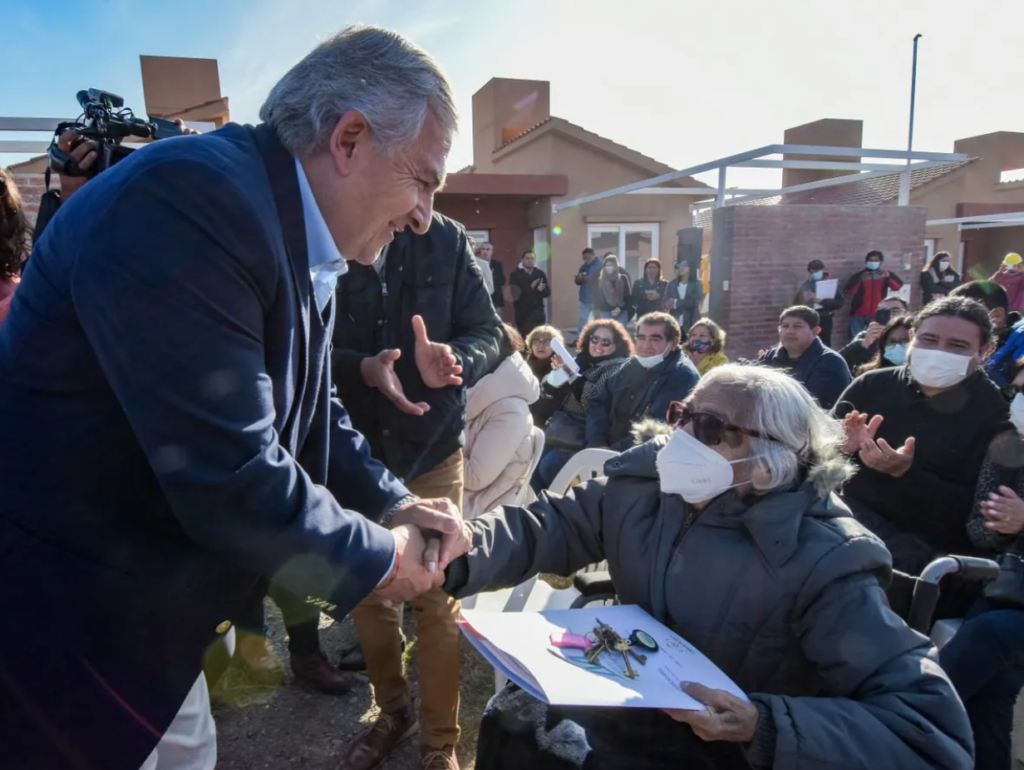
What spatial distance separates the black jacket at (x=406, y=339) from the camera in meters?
2.49

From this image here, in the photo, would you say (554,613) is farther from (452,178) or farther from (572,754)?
(452,178)

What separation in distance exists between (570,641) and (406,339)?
1312 millimetres

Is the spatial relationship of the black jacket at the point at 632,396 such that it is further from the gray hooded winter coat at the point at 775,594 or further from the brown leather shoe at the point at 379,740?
the gray hooded winter coat at the point at 775,594

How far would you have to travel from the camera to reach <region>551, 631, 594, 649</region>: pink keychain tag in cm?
167

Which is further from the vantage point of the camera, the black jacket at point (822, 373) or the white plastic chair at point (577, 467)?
the black jacket at point (822, 373)

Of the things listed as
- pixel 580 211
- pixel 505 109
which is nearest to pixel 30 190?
pixel 580 211

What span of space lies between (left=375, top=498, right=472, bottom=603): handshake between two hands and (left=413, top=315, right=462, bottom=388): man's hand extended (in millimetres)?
657

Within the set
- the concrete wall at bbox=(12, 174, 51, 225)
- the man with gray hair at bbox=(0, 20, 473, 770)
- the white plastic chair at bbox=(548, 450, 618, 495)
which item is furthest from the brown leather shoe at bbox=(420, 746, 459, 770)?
the concrete wall at bbox=(12, 174, 51, 225)

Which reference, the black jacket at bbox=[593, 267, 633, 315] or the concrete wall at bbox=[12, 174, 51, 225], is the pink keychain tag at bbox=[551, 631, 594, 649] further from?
the black jacket at bbox=[593, 267, 633, 315]

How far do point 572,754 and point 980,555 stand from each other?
81.2 inches

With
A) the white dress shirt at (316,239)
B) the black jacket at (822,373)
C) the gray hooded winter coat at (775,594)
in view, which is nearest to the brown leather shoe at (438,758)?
the gray hooded winter coat at (775,594)

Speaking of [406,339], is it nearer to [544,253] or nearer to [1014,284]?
[1014,284]

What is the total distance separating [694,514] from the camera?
1.94m

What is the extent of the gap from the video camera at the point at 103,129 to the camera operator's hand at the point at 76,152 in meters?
0.01
